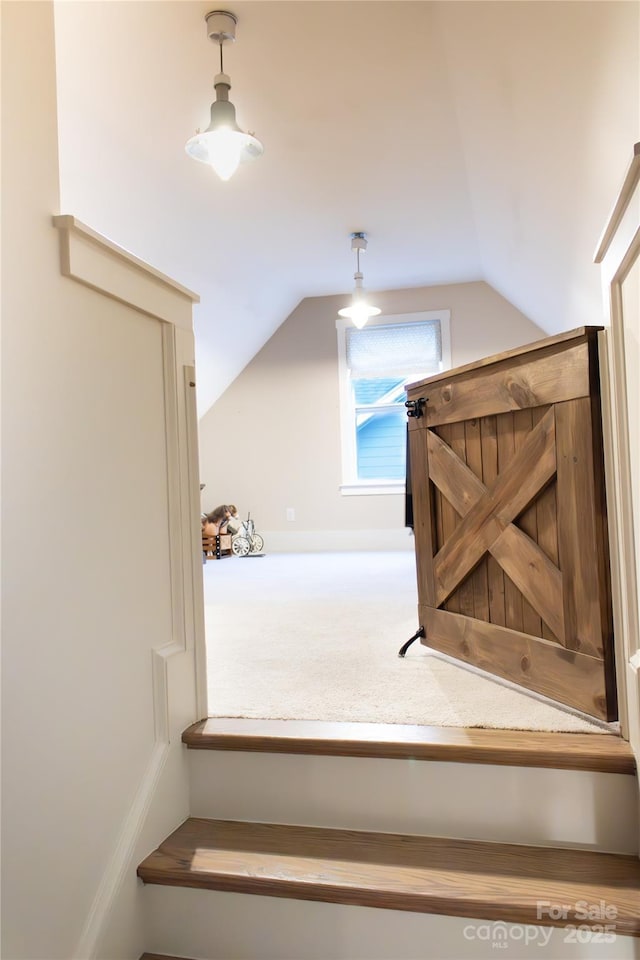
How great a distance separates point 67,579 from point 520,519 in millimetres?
1198

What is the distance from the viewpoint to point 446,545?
2.08 m

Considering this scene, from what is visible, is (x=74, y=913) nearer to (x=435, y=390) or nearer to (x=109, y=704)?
(x=109, y=704)

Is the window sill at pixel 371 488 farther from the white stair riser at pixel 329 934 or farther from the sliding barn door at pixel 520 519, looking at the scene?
the white stair riser at pixel 329 934

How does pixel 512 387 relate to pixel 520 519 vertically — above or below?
above

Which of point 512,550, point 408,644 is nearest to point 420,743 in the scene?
point 512,550

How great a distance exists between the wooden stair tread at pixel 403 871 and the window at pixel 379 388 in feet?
14.0

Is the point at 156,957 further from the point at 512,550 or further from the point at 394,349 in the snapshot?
the point at 394,349

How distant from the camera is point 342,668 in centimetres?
208

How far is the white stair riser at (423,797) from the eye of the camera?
1345 mm

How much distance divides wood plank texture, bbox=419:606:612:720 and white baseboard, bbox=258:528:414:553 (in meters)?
3.33

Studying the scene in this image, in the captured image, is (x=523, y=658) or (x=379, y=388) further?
(x=379, y=388)

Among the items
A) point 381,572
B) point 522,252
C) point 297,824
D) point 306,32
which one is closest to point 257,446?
point 381,572

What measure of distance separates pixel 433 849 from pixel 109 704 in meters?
0.74

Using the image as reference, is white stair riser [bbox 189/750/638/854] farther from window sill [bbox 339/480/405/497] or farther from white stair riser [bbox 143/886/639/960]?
window sill [bbox 339/480/405/497]
